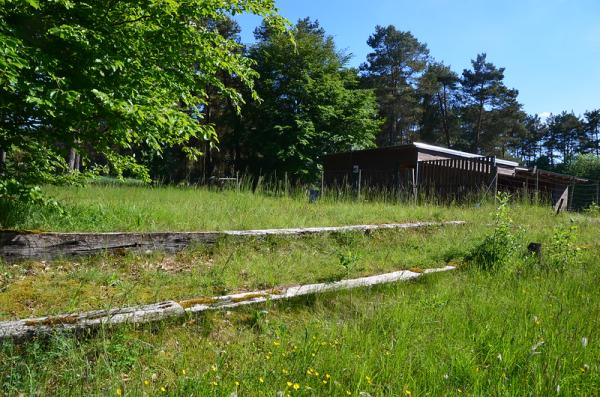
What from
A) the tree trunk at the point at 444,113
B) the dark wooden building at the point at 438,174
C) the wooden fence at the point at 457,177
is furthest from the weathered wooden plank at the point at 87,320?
the tree trunk at the point at 444,113

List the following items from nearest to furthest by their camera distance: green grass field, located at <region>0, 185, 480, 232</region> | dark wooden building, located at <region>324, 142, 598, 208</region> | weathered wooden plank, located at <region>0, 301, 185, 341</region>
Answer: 1. weathered wooden plank, located at <region>0, 301, 185, 341</region>
2. green grass field, located at <region>0, 185, 480, 232</region>
3. dark wooden building, located at <region>324, 142, 598, 208</region>

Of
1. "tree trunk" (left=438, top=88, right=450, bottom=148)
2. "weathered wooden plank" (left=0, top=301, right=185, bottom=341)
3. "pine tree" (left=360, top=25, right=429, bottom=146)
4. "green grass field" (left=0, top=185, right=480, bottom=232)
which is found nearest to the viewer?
"weathered wooden plank" (left=0, top=301, right=185, bottom=341)

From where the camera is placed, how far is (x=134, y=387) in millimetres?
2166

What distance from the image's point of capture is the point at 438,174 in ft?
47.1

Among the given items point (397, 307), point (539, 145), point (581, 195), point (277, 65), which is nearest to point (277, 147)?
point (277, 65)

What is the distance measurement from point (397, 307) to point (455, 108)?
48.0 metres

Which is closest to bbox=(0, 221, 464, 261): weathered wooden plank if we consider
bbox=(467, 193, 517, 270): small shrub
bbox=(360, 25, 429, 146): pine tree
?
bbox=(467, 193, 517, 270): small shrub

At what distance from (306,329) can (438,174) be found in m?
12.5

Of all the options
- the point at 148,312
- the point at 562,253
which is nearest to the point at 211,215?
the point at 148,312

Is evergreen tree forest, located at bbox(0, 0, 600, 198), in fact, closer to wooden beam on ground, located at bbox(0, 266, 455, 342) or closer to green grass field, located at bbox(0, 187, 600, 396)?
green grass field, located at bbox(0, 187, 600, 396)

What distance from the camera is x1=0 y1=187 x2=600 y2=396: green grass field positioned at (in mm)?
2332

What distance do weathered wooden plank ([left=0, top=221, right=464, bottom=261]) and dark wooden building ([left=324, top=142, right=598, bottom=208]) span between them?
7.29 meters

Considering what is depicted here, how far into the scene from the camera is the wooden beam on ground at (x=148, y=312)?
2557 mm

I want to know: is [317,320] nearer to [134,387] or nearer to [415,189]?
[134,387]
